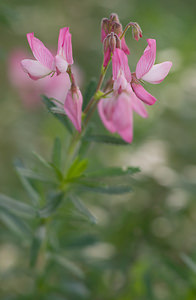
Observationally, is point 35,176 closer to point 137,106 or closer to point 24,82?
point 137,106

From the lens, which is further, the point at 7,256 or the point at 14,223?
the point at 7,256

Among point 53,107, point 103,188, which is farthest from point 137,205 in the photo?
point 53,107

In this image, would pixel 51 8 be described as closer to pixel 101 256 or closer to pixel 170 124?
pixel 170 124

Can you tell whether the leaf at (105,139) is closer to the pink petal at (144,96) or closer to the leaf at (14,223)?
the pink petal at (144,96)

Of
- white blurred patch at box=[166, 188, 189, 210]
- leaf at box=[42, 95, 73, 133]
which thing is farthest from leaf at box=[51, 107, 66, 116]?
white blurred patch at box=[166, 188, 189, 210]

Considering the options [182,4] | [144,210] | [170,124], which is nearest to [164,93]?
[170,124]
